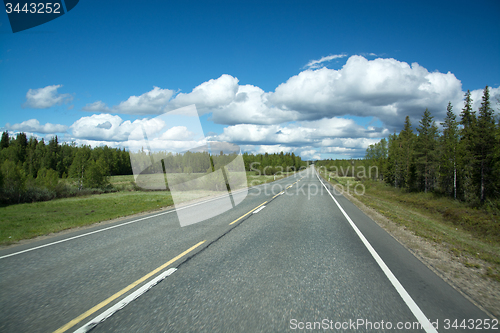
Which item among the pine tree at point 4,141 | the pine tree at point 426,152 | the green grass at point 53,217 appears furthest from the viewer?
the pine tree at point 4,141

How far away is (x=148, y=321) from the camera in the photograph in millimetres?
3059

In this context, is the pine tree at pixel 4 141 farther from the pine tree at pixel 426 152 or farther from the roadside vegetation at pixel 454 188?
the pine tree at pixel 426 152

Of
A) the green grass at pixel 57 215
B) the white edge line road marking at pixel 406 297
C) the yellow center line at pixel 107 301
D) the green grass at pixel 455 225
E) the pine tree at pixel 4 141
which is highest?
the pine tree at pixel 4 141

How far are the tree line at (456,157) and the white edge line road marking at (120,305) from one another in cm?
3023

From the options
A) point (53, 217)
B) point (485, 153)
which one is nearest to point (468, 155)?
point (485, 153)

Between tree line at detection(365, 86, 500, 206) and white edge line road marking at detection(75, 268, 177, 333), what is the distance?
30234 millimetres

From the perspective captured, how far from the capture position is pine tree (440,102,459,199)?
32812mm

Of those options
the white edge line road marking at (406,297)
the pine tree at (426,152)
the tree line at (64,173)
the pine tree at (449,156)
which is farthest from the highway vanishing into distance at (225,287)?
the pine tree at (426,152)

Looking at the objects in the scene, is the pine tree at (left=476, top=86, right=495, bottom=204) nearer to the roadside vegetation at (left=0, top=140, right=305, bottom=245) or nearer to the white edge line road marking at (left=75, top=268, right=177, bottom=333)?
the roadside vegetation at (left=0, top=140, right=305, bottom=245)

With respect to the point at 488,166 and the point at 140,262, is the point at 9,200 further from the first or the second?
the point at 488,166

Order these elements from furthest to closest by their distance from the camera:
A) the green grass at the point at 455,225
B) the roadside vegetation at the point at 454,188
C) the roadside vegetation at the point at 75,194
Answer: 1. the roadside vegetation at the point at 75,194
2. the roadside vegetation at the point at 454,188
3. the green grass at the point at 455,225

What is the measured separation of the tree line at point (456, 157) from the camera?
23922mm

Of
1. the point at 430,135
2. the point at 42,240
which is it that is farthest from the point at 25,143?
the point at 430,135

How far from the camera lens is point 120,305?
3.44 meters
